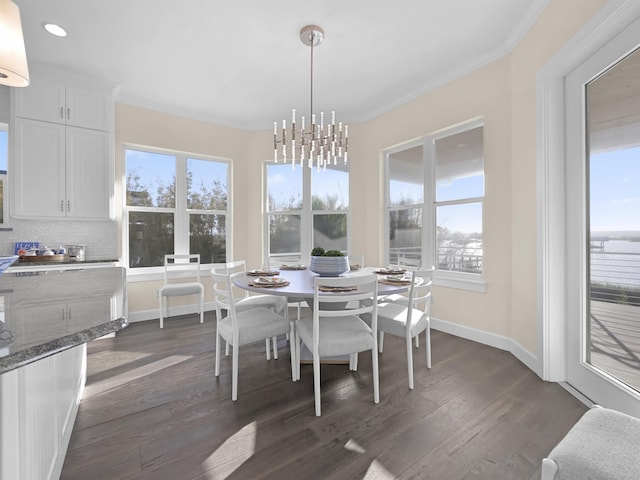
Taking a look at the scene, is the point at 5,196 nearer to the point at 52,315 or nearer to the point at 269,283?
the point at 269,283

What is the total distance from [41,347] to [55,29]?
3296mm

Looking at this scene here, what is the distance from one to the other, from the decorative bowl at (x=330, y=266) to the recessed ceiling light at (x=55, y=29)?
9.72 feet

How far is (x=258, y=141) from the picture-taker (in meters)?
4.67

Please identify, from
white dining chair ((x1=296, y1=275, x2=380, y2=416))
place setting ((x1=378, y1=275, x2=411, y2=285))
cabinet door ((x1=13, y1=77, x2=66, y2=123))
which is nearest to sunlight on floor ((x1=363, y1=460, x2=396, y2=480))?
white dining chair ((x1=296, y1=275, x2=380, y2=416))

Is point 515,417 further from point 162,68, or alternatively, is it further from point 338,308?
point 162,68

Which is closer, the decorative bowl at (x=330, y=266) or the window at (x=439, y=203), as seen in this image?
the decorative bowl at (x=330, y=266)

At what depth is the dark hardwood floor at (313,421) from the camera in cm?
144

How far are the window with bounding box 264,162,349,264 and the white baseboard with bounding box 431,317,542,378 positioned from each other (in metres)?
1.77

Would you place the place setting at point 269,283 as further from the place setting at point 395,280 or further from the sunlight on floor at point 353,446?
the sunlight on floor at point 353,446

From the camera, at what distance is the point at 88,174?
3369 millimetres

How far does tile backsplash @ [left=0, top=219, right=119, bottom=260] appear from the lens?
316 cm

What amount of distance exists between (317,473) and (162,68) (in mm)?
3793

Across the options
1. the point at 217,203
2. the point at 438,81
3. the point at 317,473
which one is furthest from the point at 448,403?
the point at 217,203

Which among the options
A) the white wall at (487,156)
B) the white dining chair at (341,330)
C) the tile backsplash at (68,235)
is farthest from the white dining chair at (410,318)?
the tile backsplash at (68,235)
